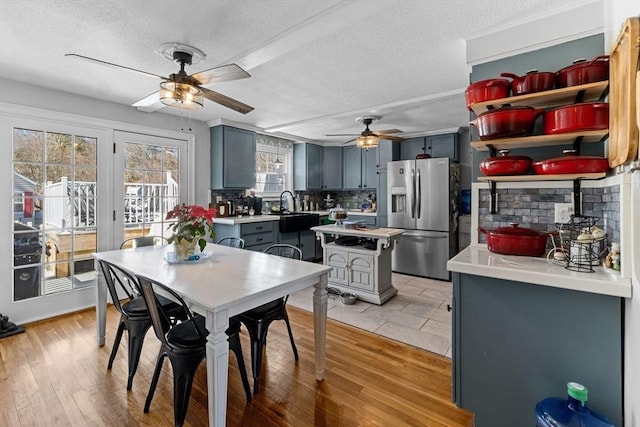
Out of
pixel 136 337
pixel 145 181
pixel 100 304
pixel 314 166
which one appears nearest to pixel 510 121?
pixel 136 337

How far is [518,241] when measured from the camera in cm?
172

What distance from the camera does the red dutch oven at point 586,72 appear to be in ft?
4.91

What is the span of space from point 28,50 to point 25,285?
2.25 metres

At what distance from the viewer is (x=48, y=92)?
3.08 metres

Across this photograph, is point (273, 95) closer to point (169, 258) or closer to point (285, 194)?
point (169, 258)

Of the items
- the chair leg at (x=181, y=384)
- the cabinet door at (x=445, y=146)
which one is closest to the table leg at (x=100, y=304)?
the chair leg at (x=181, y=384)

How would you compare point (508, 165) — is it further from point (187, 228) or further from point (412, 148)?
point (412, 148)

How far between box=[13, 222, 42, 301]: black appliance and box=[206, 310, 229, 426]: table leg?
9.67 feet

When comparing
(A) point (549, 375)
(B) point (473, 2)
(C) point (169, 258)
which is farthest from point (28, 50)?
(A) point (549, 375)

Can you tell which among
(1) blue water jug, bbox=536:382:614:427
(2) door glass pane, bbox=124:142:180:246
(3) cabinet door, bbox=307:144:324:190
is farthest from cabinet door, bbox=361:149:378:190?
(1) blue water jug, bbox=536:382:614:427

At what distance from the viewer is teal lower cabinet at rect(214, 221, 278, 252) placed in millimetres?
4312

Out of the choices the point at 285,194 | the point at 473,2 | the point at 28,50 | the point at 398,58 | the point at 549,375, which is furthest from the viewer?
the point at 285,194

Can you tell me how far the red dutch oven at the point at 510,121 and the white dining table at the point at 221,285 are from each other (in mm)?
1312

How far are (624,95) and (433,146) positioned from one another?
4.06 meters
